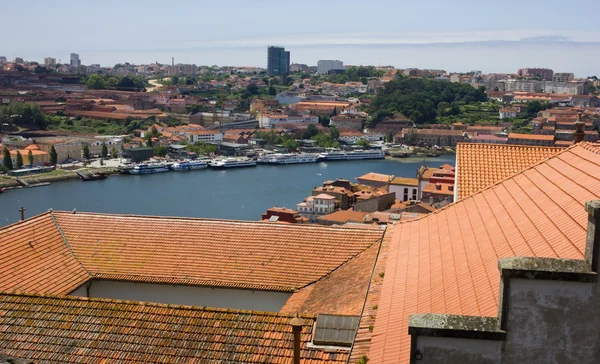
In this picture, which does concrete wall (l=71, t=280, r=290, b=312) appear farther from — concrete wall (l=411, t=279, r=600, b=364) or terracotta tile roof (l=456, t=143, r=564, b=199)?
concrete wall (l=411, t=279, r=600, b=364)

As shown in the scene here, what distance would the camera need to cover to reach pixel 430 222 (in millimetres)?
4684

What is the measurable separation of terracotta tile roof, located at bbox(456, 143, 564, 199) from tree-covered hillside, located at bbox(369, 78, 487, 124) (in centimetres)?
5002

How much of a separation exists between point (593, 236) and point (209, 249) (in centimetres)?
421

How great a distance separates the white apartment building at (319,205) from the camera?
23906 millimetres

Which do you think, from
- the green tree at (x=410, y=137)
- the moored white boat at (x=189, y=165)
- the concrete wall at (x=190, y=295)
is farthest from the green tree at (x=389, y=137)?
the concrete wall at (x=190, y=295)

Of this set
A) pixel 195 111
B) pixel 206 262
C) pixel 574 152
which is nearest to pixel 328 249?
pixel 206 262

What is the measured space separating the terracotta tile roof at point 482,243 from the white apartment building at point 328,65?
113 meters

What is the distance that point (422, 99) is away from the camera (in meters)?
60.1

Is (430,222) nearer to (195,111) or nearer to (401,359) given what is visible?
(401,359)

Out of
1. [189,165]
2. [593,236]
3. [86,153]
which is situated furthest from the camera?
[86,153]

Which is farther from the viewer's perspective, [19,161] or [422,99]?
[422,99]

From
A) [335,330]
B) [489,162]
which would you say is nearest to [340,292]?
[335,330]

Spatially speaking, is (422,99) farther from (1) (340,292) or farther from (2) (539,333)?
(2) (539,333)

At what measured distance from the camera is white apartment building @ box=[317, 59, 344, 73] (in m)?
116
